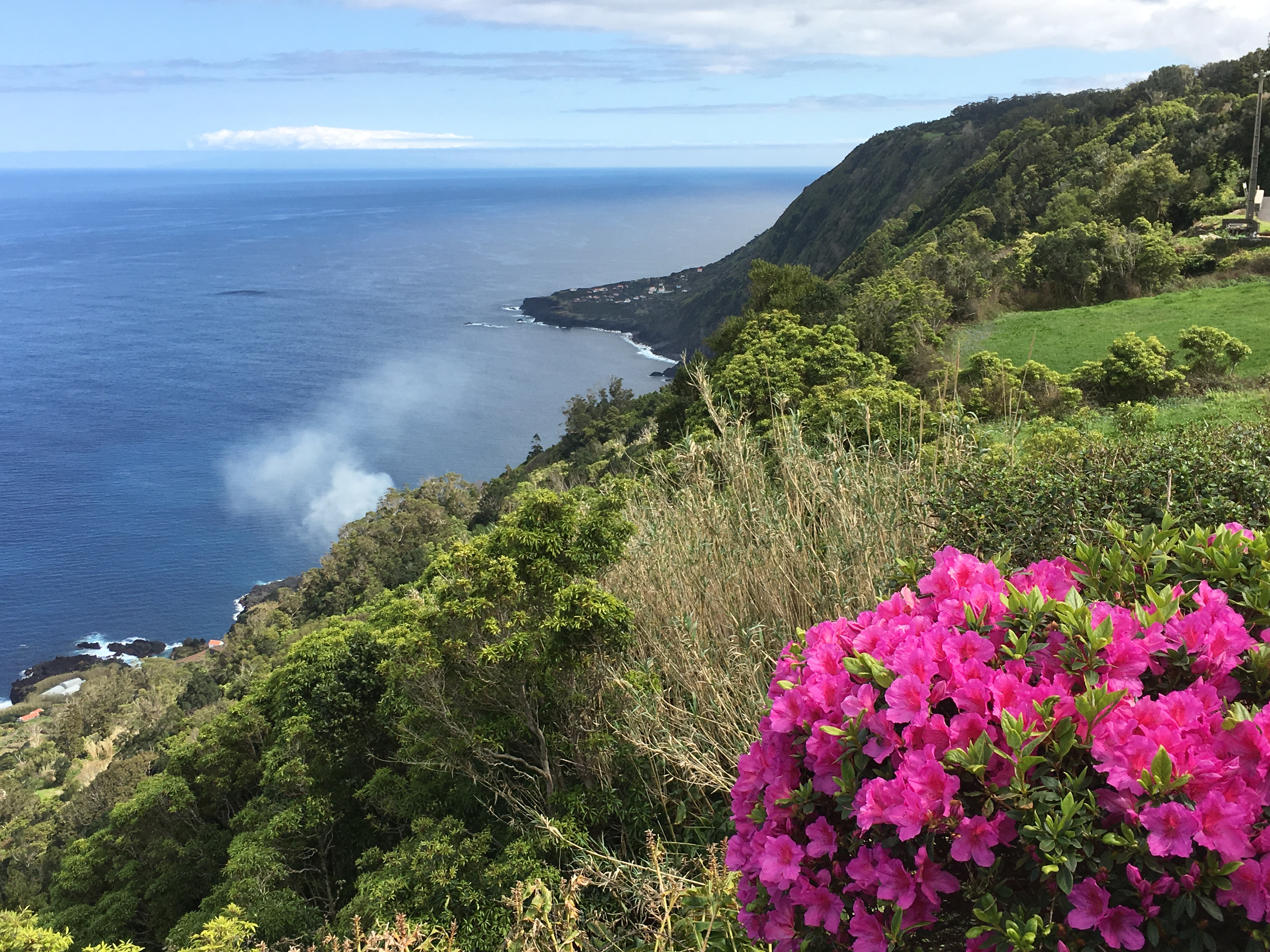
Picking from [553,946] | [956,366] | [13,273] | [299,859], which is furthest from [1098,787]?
[13,273]

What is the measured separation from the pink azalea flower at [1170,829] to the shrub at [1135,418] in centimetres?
620

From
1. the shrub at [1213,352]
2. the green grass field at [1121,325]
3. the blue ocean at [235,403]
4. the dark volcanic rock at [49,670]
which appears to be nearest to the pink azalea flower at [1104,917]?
the green grass field at [1121,325]

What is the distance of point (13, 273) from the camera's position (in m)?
135

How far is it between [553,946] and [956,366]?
10.4 ft

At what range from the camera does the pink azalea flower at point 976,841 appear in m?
1.28

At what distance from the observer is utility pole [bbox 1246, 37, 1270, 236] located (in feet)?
58.1

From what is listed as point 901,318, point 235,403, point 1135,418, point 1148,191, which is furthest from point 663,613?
point 235,403

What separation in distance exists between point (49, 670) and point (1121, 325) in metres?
51.0

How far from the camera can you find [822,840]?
1.46m

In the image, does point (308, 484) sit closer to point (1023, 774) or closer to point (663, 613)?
point (663, 613)

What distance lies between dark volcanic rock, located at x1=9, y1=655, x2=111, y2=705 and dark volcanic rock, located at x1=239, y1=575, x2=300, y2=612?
23.9 feet

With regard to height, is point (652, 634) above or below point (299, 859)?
above

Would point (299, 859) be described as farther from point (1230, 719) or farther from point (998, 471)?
point (1230, 719)

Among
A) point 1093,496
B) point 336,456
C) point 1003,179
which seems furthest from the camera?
point 336,456
